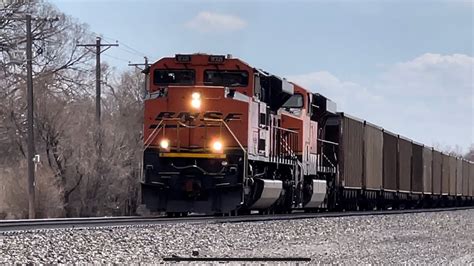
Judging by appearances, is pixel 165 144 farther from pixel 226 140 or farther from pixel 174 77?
pixel 174 77

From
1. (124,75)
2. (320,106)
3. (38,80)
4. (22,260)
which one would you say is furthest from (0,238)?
(124,75)

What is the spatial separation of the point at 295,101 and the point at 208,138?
15.6 ft

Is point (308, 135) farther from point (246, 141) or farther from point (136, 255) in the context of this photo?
point (136, 255)

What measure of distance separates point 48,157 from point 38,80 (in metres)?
4.45

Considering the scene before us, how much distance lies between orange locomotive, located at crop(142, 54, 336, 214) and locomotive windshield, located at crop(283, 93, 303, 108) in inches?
72.3

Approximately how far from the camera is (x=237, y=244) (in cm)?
1332

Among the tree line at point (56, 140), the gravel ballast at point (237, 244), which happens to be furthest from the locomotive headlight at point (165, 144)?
the tree line at point (56, 140)

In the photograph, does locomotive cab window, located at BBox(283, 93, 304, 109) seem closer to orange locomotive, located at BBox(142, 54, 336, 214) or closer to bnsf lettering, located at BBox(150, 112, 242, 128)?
orange locomotive, located at BBox(142, 54, 336, 214)

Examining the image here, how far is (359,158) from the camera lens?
30.1m

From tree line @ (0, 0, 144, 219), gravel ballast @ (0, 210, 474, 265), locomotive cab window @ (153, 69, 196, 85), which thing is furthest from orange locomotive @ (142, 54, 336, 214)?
tree line @ (0, 0, 144, 219)

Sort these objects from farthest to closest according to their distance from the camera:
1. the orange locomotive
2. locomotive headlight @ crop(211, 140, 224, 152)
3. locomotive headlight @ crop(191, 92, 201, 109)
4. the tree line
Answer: the tree line
locomotive headlight @ crop(191, 92, 201, 109)
locomotive headlight @ crop(211, 140, 224, 152)
the orange locomotive

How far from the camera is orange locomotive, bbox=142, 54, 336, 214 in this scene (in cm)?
1855

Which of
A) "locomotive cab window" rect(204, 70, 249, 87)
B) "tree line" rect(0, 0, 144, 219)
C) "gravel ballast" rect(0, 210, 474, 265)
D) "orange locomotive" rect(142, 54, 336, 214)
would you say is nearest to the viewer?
"gravel ballast" rect(0, 210, 474, 265)

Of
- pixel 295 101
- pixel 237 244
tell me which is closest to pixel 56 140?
pixel 295 101
